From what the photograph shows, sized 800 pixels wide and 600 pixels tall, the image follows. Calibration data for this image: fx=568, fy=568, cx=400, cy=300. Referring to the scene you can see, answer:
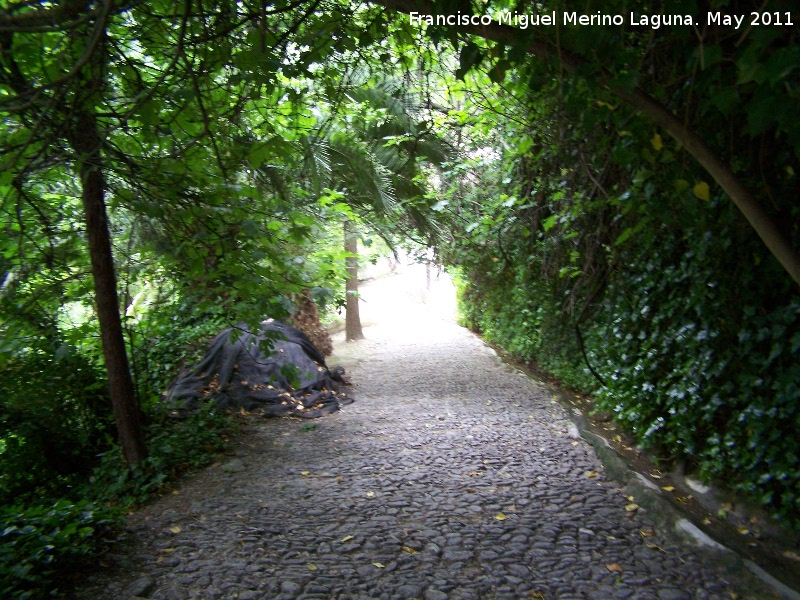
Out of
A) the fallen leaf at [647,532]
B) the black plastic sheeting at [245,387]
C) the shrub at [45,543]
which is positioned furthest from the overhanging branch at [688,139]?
the black plastic sheeting at [245,387]

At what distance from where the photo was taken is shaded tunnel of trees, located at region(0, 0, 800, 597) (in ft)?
9.73

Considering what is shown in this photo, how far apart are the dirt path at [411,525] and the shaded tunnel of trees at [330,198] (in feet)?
1.82

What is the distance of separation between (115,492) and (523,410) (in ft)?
16.0

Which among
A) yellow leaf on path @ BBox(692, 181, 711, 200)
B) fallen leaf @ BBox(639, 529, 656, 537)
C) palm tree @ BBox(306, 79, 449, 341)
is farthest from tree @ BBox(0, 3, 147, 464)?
fallen leaf @ BBox(639, 529, 656, 537)

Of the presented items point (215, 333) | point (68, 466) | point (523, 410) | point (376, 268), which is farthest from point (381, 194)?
point (376, 268)

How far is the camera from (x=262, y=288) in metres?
4.57

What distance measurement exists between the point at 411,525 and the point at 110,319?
3.17 m

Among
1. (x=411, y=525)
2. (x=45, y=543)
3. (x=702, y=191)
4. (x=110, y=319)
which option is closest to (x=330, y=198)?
(x=110, y=319)

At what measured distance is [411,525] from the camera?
4047mm

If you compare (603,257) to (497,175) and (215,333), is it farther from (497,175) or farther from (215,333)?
(215,333)

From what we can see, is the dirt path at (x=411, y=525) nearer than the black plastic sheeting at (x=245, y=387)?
Yes

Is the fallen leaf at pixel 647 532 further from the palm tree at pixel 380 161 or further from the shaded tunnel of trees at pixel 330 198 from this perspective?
the palm tree at pixel 380 161

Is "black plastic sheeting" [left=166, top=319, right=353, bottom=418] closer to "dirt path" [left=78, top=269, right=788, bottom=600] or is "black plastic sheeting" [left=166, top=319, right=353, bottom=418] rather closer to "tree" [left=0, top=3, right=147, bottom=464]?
"dirt path" [left=78, top=269, right=788, bottom=600]

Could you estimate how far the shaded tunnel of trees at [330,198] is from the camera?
296 centimetres
